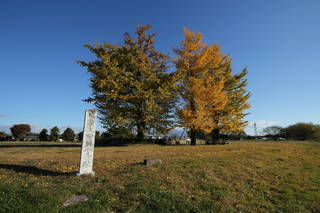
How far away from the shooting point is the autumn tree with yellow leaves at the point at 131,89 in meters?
14.9

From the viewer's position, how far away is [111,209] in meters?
4.27

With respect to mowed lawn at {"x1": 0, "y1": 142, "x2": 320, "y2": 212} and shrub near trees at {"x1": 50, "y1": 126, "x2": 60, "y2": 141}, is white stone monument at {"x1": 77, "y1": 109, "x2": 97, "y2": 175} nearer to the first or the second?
mowed lawn at {"x1": 0, "y1": 142, "x2": 320, "y2": 212}

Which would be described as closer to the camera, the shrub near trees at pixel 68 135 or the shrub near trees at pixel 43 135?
the shrub near trees at pixel 43 135

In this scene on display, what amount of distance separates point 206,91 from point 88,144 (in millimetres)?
11756

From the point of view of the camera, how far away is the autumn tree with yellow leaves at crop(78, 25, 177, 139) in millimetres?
14906

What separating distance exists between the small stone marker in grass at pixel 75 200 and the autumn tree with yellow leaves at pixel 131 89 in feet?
32.3

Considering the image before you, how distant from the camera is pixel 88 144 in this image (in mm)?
6734

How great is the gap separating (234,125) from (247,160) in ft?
29.8

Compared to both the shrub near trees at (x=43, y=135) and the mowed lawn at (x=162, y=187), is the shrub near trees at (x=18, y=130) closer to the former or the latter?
the shrub near trees at (x=43, y=135)

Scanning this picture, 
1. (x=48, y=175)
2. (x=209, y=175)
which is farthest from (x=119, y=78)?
(x=209, y=175)

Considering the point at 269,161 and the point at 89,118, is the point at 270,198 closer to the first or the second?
the point at 269,161

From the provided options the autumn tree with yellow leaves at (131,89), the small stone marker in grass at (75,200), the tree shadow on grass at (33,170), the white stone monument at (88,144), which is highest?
the autumn tree with yellow leaves at (131,89)

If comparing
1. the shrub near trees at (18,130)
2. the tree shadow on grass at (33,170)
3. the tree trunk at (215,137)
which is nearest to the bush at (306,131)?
the tree trunk at (215,137)

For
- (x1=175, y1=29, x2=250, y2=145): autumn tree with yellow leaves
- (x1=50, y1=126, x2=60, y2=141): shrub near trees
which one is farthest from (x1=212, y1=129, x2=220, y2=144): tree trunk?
(x1=50, y1=126, x2=60, y2=141): shrub near trees
